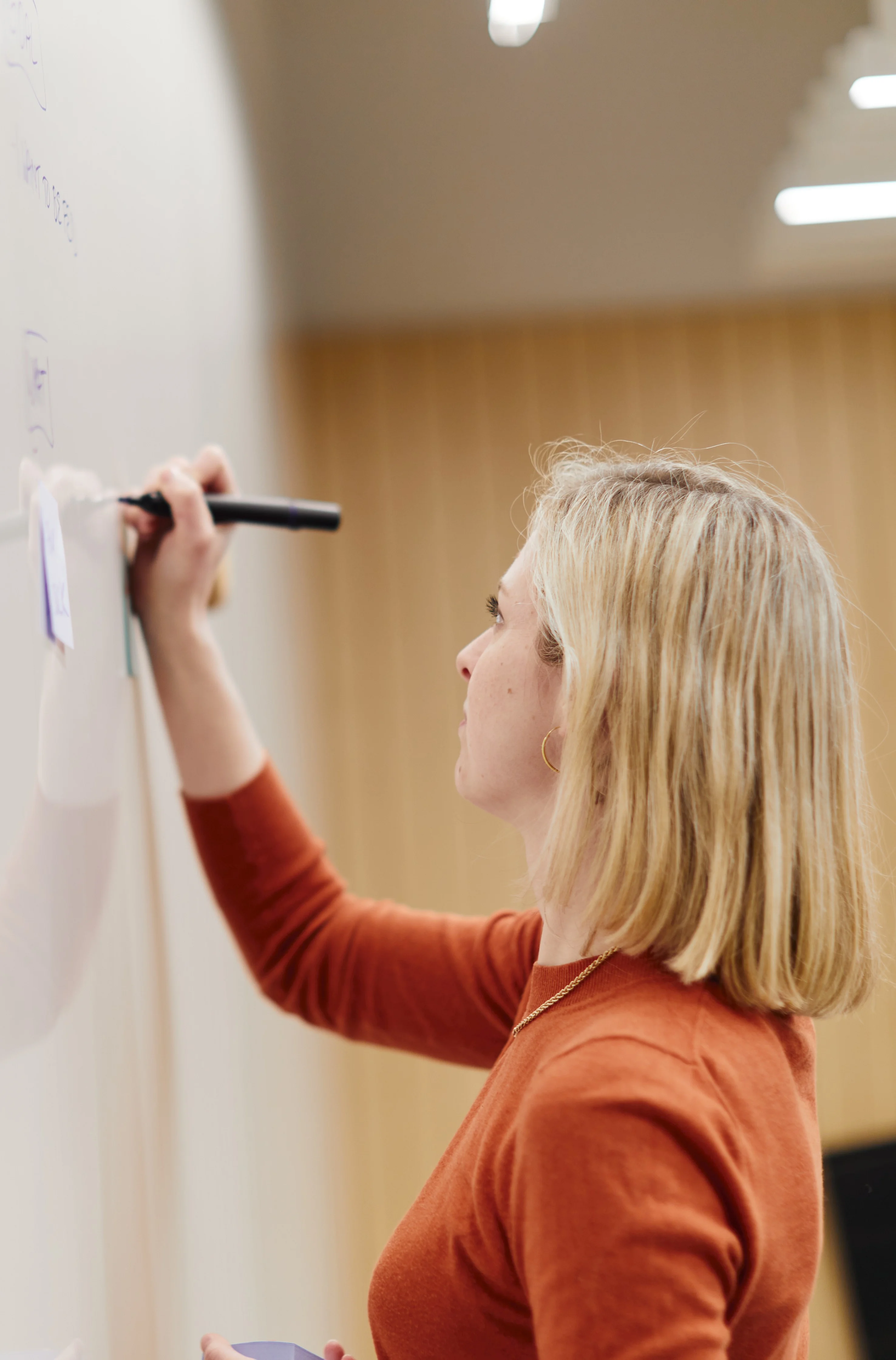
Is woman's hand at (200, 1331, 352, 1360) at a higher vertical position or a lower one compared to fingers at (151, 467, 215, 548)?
lower

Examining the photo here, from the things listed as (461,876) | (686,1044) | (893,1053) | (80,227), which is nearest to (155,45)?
(80,227)

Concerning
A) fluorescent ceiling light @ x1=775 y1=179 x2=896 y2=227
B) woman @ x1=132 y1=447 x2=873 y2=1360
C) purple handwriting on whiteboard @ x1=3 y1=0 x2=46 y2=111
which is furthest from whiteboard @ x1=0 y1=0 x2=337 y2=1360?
fluorescent ceiling light @ x1=775 y1=179 x2=896 y2=227

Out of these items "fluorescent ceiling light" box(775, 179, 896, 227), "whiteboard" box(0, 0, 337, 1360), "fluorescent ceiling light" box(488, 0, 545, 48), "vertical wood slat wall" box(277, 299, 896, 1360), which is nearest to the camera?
"whiteboard" box(0, 0, 337, 1360)

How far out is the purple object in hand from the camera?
70cm

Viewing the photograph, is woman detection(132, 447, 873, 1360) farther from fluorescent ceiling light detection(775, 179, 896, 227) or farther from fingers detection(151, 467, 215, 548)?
fluorescent ceiling light detection(775, 179, 896, 227)

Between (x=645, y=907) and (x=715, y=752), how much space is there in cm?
10

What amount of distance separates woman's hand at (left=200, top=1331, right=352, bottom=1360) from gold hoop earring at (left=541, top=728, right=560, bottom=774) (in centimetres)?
40

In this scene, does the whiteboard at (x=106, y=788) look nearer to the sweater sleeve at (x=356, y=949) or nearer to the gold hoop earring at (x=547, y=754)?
the sweater sleeve at (x=356, y=949)

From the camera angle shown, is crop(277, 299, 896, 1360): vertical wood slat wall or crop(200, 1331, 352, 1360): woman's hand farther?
crop(277, 299, 896, 1360): vertical wood slat wall

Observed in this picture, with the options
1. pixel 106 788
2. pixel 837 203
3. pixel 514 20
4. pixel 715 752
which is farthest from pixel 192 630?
pixel 837 203

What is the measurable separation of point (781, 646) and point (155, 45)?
0.72m

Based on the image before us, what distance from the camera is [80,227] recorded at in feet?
1.97

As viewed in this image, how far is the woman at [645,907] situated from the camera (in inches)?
18.8

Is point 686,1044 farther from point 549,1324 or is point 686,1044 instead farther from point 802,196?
point 802,196
